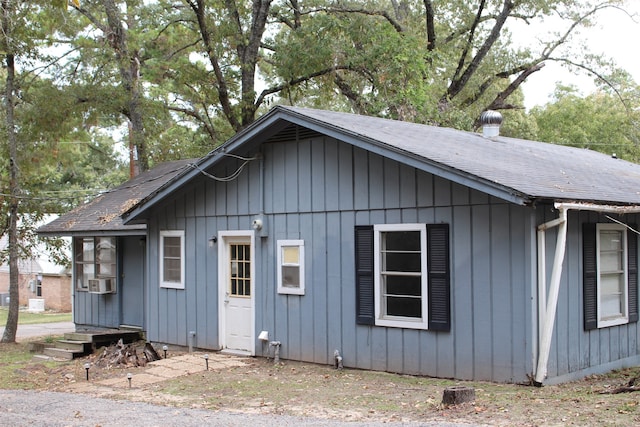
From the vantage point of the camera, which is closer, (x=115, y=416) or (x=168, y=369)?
(x=115, y=416)

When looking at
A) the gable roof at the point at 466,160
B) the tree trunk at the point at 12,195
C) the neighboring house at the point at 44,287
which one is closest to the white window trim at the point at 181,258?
the gable roof at the point at 466,160

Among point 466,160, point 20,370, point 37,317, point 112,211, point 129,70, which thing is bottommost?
point 37,317

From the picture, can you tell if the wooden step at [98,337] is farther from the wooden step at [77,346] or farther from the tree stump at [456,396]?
the tree stump at [456,396]

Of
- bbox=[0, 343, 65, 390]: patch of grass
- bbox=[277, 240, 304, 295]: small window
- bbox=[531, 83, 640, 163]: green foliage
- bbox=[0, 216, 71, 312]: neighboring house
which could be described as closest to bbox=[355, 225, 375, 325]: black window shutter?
bbox=[277, 240, 304, 295]: small window

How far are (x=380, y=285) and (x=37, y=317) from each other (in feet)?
70.7

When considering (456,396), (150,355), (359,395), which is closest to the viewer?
(456,396)

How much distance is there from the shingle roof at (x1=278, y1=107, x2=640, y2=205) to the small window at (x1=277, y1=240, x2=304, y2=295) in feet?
6.92

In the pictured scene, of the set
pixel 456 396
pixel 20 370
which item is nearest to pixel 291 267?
pixel 456 396

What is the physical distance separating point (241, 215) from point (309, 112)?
2396 mm

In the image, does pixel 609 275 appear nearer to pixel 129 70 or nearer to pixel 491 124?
pixel 491 124

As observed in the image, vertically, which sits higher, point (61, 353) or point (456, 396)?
point (456, 396)

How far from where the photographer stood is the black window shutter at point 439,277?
10016mm

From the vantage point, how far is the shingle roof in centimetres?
927

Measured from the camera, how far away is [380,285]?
35.3ft
